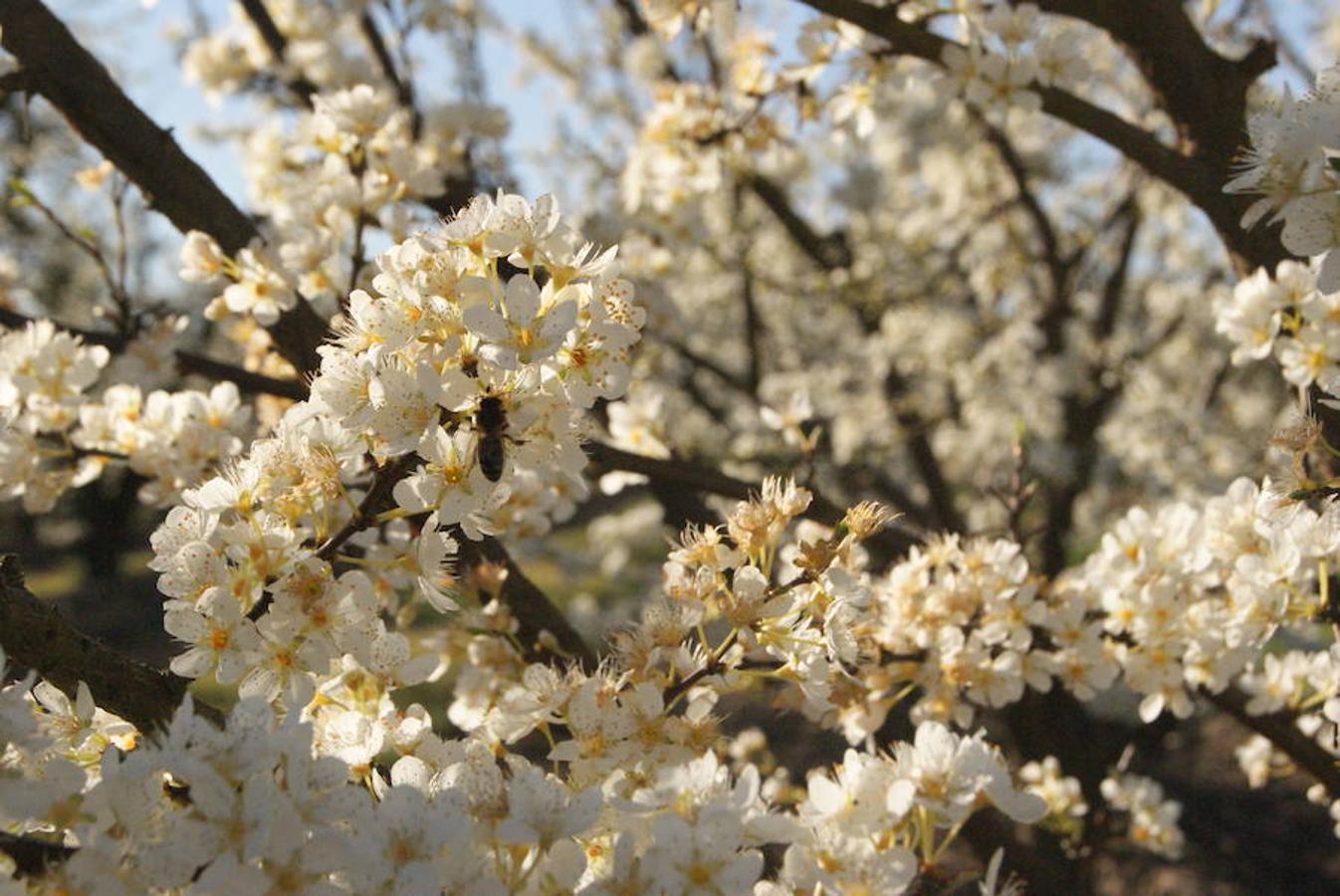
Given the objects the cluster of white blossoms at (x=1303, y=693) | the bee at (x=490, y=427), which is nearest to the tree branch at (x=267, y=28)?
the bee at (x=490, y=427)

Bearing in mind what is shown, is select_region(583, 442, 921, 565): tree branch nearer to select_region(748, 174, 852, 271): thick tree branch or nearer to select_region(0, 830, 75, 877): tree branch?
select_region(0, 830, 75, 877): tree branch

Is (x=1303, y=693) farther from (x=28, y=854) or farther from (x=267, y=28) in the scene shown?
(x=267, y=28)

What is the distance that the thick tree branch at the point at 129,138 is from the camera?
7.04 feet

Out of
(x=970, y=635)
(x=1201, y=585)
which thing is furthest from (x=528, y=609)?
(x=1201, y=585)

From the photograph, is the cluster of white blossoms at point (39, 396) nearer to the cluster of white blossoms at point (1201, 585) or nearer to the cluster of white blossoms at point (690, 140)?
the cluster of white blossoms at point (690, 140)

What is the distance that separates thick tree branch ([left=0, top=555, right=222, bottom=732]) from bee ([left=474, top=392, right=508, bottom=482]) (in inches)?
20.7

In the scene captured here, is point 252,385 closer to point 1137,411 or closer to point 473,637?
point 473,637

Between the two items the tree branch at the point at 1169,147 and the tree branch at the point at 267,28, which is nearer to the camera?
the tree branch at the point at 1169,147

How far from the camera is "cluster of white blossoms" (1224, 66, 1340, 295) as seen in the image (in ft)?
4.25

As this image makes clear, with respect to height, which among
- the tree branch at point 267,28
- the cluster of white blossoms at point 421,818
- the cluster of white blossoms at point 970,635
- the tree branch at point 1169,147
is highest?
the tree branch at point 267,28

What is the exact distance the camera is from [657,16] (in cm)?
292

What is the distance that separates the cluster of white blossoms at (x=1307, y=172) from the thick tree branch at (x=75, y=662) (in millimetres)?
1548

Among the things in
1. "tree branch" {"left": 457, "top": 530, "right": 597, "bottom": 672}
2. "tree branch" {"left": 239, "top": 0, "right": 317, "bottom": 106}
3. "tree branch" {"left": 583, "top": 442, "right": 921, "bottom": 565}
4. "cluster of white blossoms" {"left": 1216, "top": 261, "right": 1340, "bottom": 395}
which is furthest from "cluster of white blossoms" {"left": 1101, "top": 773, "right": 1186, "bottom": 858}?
"tree branch" {"left": 239, "top": 0, "right": 317, "bottom": 106}

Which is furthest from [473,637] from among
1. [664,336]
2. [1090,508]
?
[1090,508]
